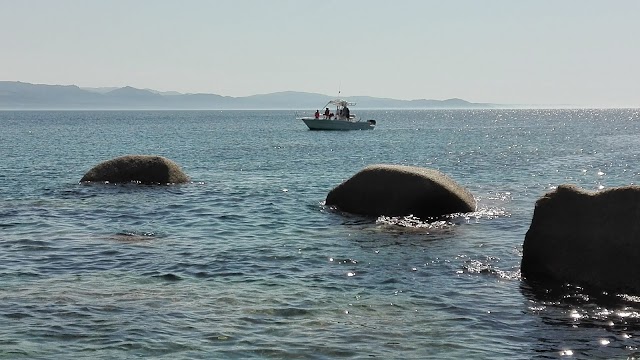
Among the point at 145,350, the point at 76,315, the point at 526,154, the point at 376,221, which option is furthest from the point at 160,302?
the point at 526,154

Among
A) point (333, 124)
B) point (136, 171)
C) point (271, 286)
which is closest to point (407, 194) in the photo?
point (271, 286)

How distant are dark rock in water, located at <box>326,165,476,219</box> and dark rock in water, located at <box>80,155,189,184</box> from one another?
11.8m

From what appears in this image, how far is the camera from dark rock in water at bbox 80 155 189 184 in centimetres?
3123

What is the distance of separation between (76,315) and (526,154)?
50.8 metres

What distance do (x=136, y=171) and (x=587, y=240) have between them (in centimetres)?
2212

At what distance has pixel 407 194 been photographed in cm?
2214

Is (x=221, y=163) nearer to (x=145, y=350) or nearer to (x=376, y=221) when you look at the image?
(x=376, y=221)

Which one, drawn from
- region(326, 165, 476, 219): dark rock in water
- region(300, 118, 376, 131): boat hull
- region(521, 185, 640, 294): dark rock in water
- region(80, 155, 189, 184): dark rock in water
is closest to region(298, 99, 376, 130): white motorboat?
region(300, 118, 376, 131): boat hull

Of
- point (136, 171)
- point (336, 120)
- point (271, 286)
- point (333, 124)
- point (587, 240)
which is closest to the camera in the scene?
point (587, 240)

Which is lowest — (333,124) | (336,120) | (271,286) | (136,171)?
(271,286)

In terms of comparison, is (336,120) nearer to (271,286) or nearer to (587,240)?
(271,286)

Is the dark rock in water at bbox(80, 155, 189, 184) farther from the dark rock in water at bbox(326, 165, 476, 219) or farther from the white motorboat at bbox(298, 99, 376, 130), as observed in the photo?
the white motorboat at bbox(298, 99, 376, 130)

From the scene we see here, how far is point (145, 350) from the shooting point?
1048 centimetres

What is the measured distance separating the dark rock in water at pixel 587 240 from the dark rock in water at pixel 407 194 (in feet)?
23.5
